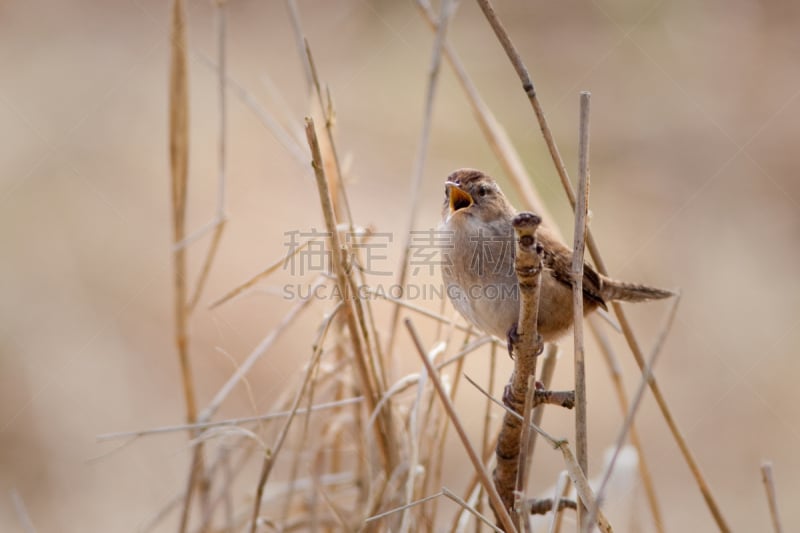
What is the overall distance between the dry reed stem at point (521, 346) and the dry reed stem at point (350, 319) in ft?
0.95

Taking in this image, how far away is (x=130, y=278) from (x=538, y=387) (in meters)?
3.04

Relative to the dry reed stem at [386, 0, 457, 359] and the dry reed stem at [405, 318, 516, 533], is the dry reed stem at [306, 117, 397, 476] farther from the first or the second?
the dry reed stem at [405, 318, 516, 533]

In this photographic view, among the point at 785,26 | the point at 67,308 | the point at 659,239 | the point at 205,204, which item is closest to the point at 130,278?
the point at 67,308

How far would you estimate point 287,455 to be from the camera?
223 cm

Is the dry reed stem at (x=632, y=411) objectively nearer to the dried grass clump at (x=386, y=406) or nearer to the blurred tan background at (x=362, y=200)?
the dried grass clump at (x=386, y=406)

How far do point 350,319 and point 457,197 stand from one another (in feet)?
2.21

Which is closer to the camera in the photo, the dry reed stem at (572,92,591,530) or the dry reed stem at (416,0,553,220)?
the dry reed stem at (572,92,591,530)

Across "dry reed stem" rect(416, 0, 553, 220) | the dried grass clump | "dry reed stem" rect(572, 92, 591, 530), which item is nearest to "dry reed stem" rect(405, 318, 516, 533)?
the dried grass clump

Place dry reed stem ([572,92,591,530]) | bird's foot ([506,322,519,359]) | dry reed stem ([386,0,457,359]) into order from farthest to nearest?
bird's foot ([506,322,519,359]) < dry reed stem ([386,0,457,359]) < dry reed stem ([572,92,591,530])

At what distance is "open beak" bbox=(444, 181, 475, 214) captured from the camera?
220cm

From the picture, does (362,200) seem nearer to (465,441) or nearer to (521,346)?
(521,346)

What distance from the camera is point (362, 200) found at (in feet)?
16.6

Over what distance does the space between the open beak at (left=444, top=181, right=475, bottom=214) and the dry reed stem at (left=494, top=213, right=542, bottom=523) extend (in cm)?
67

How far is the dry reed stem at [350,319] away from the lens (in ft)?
5.20
